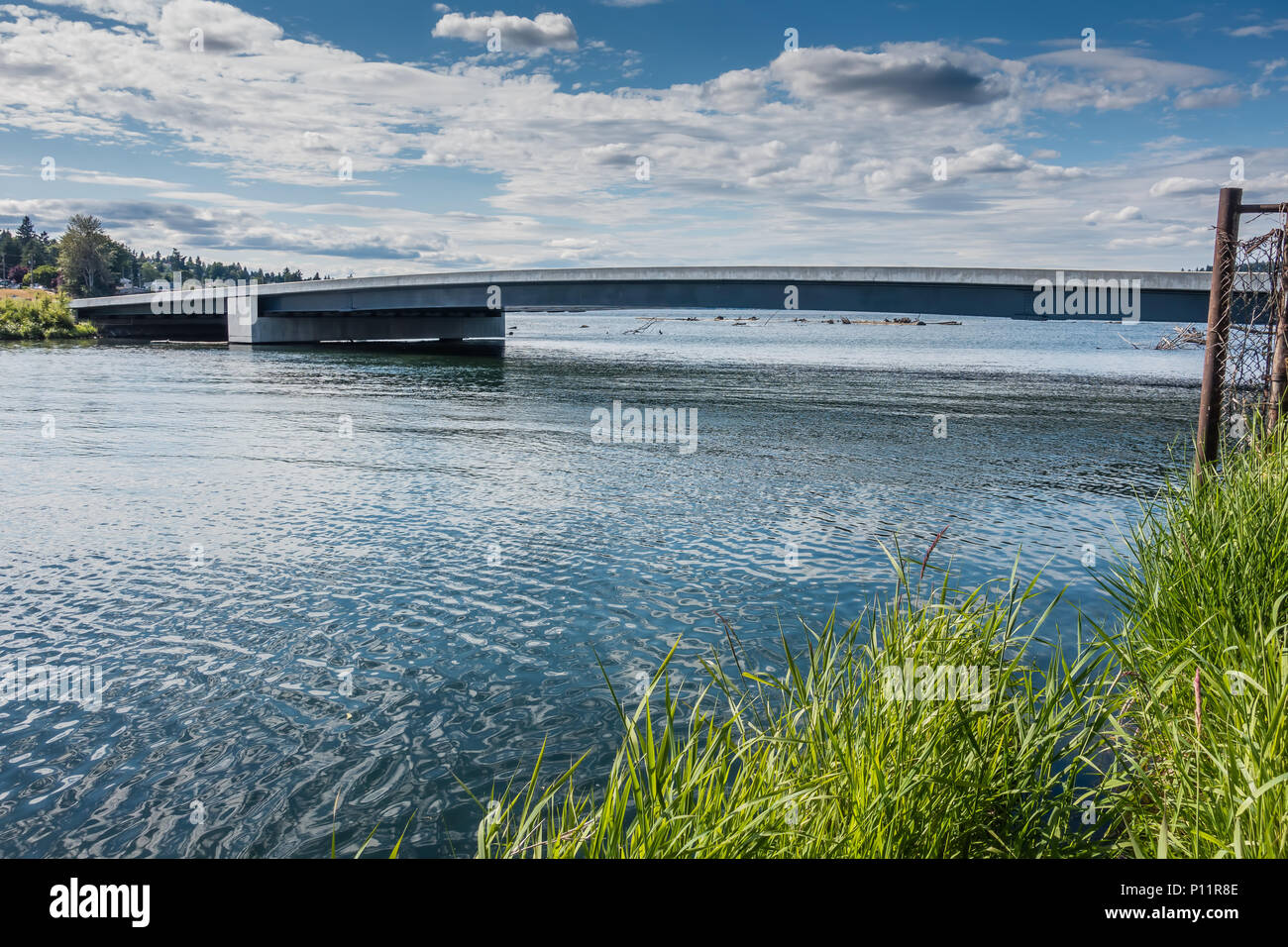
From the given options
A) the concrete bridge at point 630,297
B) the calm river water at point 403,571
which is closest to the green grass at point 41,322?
the concrete bridge at point 630,297

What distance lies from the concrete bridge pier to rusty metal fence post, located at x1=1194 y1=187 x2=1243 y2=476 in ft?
181

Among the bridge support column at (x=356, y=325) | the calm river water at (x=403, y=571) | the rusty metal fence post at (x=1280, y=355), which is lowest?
the calm river water at (x=403, y=571)

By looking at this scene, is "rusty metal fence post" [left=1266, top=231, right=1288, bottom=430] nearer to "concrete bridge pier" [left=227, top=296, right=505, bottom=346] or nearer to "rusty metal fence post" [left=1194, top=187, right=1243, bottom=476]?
"rusty metal fence post" [left=1194, top=187, right=1243, bottom=476]

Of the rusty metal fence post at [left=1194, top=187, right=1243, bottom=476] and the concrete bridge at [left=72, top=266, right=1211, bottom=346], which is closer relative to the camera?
the rusty metal fence post at [left=1194, top=187, right=1243, bottom=476]

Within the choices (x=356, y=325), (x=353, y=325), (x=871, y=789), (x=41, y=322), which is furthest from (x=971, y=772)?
(x=41, y=322)

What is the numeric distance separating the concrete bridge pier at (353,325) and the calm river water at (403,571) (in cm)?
3898

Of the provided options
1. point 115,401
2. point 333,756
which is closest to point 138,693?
point 333,756

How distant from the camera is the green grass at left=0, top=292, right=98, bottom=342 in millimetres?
67438

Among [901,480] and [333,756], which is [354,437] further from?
[333,756]

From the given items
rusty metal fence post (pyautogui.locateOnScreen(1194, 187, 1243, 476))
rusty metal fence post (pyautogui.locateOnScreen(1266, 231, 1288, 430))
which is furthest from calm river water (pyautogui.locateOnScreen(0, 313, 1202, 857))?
rusty metal fence post (pyautogui.locateOnScreen(1266, 231, 1288, 430))

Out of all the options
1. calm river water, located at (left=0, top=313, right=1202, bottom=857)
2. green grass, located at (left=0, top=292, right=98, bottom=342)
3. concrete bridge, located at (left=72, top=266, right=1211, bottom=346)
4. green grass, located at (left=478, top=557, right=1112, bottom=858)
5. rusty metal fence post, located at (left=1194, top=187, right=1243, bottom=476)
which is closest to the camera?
green grass, located at (left=478, top=557, right=1112, bottom=858)

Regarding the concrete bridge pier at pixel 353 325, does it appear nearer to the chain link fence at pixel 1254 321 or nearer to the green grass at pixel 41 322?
the green grass at pixel 41 322

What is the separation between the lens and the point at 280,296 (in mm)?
63375

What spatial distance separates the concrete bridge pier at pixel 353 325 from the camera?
64.7m
